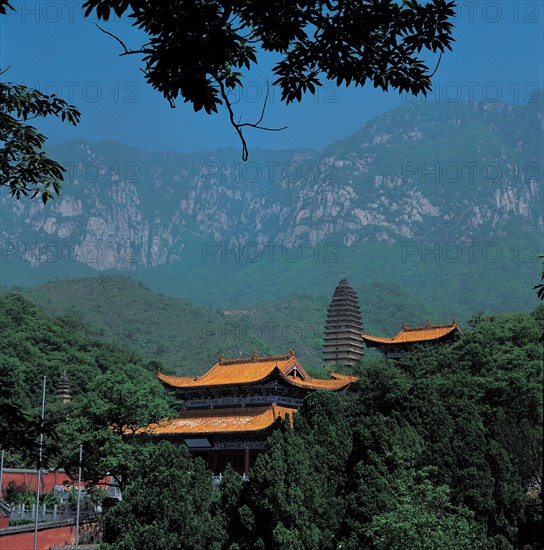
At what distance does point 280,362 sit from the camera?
57.1 m

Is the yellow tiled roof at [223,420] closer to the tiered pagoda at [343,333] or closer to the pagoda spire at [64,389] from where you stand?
the pagoda spire at [64,389]

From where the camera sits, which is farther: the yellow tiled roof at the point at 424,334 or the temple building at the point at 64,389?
the temple building at the point at 64,389

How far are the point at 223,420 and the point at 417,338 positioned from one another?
19.2 meters

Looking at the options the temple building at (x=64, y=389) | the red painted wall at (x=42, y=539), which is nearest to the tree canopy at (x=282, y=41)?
the red painted wall at (x=42, y=539)

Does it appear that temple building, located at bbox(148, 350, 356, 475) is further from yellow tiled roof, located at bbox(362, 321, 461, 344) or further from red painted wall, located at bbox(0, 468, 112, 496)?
yellow tiled roof, located at bbox(362, 321, 461, 344)

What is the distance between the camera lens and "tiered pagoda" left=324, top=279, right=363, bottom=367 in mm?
118625

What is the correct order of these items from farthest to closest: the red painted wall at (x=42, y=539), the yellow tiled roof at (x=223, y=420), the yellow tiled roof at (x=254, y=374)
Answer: the yellow tiled roof at (x=254, y=374) < the yellow tiled roof at (x=223, y=420) < the red painted wall at (x=42, y=539)

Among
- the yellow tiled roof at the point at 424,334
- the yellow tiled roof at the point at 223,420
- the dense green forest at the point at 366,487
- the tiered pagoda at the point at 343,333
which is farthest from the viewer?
the tiered pagoda at the point at 343,333

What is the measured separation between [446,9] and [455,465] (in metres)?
28.9

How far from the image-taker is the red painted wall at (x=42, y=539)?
4291 centimetres

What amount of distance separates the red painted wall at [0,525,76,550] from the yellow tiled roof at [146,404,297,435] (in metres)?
7.32

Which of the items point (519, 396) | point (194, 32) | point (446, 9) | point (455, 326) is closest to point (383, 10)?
point (446, 9)

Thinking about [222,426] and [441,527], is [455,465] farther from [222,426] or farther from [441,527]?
[222,426]

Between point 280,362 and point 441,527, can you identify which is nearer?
point 441,527
